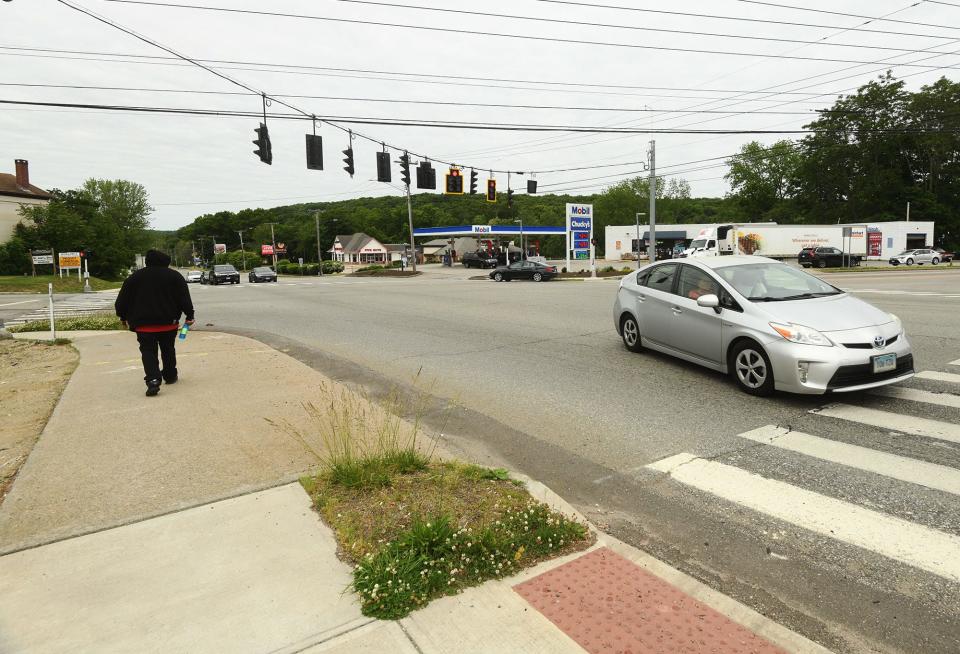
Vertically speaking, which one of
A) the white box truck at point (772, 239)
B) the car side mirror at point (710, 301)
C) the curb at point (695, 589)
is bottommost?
the curb at point (695, 589)

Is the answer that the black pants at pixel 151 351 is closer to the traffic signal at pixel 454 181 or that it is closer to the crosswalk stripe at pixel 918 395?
the crosswalk stripe at pixel 918 395

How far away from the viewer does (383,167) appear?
22906 millimetres

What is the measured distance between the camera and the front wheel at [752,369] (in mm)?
6383

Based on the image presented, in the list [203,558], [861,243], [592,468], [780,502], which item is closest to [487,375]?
[592,468]

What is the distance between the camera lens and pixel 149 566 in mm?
3176

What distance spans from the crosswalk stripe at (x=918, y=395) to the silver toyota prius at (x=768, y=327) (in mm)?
317

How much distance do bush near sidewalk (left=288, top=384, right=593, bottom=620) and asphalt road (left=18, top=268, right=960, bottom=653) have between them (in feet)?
1.88

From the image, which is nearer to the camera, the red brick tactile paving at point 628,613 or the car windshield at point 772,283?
the red brick tactile paving at point 628,613

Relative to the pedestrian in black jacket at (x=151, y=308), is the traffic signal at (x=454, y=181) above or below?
above

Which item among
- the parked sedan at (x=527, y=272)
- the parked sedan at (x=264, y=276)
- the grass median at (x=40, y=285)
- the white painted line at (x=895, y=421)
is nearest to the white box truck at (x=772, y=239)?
the parked sedan at (x=527, y=272)

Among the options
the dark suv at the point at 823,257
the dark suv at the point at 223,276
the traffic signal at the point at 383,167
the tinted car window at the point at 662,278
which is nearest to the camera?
the tinted car window at the point at 662,278

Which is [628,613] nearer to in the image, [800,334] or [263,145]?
[800,334]

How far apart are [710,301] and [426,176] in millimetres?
19098

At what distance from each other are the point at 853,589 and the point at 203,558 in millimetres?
3500
